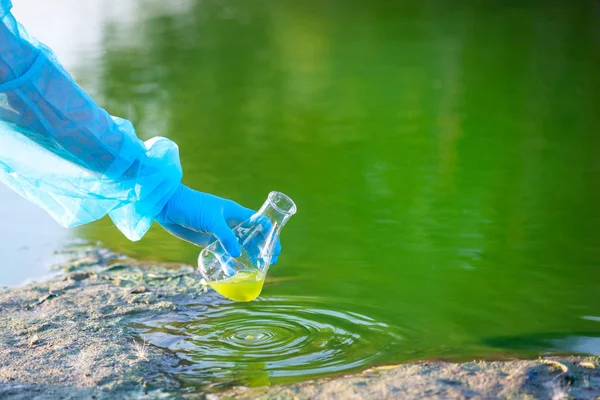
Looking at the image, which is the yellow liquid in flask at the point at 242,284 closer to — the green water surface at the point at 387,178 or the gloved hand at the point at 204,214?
the gloved hand at the point at 204,214

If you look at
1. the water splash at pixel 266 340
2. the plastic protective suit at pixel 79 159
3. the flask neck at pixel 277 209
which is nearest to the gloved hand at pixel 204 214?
the plastic protective suit at pixel 79 159

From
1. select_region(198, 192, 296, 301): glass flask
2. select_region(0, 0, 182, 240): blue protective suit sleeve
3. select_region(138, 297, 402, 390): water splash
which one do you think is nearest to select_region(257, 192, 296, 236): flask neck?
select_region(198, 192, 296, 301): glass flask

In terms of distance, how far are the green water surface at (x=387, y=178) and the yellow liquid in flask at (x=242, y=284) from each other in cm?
26

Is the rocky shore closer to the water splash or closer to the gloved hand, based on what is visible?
the water splash

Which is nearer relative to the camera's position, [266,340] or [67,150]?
[67,150]

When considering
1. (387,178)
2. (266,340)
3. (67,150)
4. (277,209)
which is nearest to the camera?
(67,150)

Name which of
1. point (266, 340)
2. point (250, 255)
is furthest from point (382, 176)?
point (250, 255)

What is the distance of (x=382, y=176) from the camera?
604 cm

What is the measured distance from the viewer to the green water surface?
3688 mm

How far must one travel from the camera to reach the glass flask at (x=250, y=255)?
330cm

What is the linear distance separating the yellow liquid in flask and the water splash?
26 centimetres

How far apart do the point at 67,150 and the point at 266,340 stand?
3.48 feet

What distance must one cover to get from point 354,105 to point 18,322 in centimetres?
485

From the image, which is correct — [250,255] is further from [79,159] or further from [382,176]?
[382,176]
